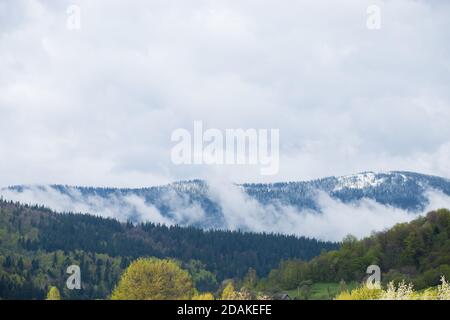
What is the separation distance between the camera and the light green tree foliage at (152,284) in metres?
184

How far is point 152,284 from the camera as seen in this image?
619 feet

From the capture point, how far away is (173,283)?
191375 mm

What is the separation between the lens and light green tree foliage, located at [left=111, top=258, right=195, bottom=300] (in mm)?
184500
